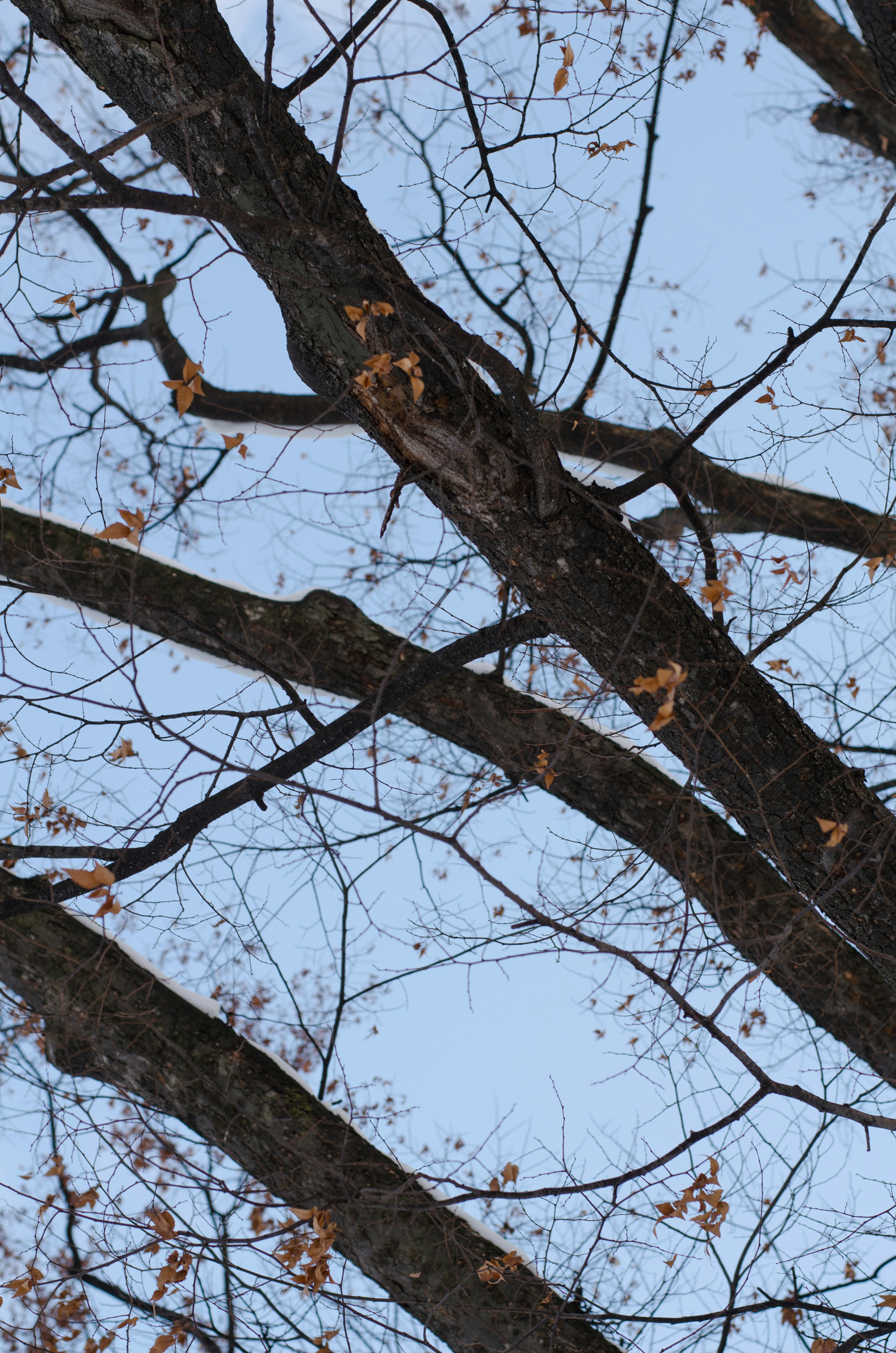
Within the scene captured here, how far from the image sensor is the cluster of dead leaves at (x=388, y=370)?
6.66 feet

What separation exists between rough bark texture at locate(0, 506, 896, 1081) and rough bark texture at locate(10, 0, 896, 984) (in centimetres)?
55

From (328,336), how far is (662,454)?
8.73ft

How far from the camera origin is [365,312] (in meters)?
2.14

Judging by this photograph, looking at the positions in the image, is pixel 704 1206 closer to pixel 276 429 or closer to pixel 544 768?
pixel 544 768

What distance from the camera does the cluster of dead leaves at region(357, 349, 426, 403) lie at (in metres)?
2.03

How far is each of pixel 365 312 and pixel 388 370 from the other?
0.18 metres

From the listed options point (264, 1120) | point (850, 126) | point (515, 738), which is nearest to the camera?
point (264, 1120)

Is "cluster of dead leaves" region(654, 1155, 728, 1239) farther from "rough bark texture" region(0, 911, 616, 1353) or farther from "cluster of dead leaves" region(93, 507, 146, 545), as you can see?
"cluster of dead leaves" region(93, 507, 146, 545)

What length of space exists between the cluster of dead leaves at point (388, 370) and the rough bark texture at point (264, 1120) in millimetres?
2004

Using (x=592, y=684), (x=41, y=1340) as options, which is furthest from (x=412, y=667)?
(x=41, y=1340)

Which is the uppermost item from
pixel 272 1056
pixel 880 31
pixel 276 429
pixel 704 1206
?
pixel 276 429

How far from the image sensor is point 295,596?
4000mm

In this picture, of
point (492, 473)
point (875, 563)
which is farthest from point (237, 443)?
point (875, 563)

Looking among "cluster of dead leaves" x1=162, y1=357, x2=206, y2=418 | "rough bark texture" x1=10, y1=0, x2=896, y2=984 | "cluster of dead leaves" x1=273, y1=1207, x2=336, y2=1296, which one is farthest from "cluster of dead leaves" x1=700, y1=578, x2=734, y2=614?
"cluster of dead leaves" x1=273, y1=1207, x2=336, y2=1296
